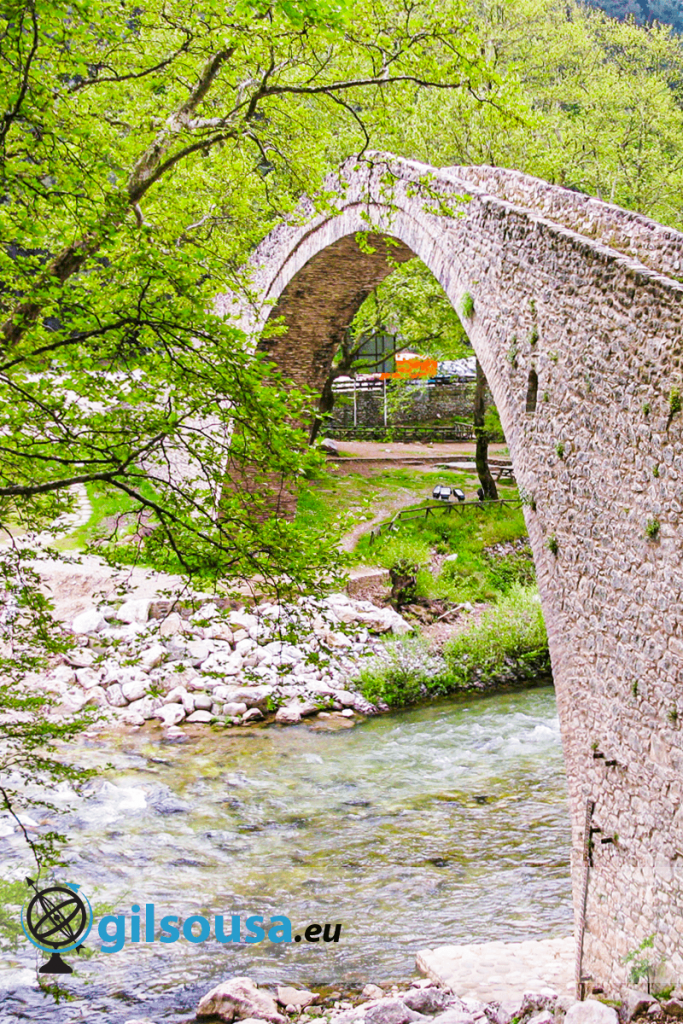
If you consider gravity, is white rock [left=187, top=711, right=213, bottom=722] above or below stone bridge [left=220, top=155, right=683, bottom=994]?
below

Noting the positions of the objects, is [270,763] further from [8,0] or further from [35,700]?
[8,0]

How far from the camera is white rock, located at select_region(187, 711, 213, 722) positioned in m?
11.3

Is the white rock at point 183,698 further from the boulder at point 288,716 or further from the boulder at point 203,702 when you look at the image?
the boulder at point 288,716

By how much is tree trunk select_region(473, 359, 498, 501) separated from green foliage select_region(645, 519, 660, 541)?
12371 millimetres

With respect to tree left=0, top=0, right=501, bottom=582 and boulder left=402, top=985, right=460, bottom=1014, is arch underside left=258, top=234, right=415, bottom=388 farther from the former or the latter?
boulder left=402, top=985, right=460, bottom=1014

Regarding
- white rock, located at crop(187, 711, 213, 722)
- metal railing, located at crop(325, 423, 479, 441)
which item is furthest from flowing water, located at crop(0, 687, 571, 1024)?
metal railing, located at crop(325, 423, 479, 441)

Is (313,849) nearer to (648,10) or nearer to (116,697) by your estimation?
(116,697)

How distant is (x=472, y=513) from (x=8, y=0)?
13.9 metres

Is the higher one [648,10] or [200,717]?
[648,10]

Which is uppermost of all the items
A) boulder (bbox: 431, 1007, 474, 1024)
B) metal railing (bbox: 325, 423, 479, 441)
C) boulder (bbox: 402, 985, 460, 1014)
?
metal railing (bbox: 325, 423, 479, 441)

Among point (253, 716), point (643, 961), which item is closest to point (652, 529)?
point (643, 961)

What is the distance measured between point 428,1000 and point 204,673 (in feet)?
24.9

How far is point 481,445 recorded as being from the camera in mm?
17891

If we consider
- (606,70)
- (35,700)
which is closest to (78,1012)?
(35,700)
